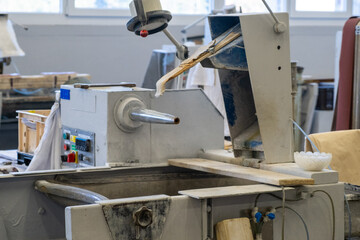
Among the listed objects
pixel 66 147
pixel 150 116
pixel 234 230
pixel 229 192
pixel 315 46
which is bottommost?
pixel 234 230

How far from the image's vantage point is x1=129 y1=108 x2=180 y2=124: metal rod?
90.4 inches

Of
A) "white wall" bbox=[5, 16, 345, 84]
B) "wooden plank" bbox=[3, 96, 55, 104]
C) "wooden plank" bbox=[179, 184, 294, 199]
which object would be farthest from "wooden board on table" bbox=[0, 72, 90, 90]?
"wooden plank" bbox=[179, 184, 294, 199]

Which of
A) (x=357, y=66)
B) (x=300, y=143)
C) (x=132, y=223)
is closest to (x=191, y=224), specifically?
(x=132, y=223)

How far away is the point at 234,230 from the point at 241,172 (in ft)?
0.87

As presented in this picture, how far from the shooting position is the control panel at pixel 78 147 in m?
2.61

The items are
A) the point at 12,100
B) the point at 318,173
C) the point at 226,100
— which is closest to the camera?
the point at 318,173

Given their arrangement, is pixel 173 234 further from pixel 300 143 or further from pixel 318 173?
pixel 300 143

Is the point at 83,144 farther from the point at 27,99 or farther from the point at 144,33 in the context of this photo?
the point at 27,99

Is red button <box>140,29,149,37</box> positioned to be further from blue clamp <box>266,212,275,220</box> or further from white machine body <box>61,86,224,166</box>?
blue clamp <box>266,212,275,220</box>

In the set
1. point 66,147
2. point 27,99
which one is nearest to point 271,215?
point 66,147

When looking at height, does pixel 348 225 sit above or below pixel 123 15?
below

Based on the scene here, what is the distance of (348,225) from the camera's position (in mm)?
2346

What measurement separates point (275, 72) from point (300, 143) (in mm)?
3407

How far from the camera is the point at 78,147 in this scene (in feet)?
8.82
